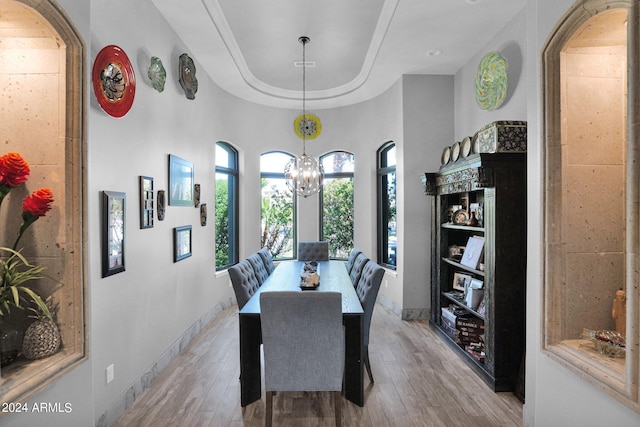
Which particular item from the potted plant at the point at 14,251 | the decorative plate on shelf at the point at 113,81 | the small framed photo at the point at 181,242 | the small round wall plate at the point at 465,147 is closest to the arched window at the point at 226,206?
the small framed photo at the point at 181,242

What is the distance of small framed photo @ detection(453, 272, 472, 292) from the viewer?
12.5ft

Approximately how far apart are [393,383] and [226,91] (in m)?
4.66

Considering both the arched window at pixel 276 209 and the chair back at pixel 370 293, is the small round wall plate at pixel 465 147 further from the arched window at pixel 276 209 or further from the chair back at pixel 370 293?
the arched window at pixel 276 209

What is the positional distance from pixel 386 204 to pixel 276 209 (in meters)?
2.03

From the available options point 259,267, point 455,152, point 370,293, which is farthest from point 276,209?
point 370,293

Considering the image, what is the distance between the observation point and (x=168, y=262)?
11.3ft

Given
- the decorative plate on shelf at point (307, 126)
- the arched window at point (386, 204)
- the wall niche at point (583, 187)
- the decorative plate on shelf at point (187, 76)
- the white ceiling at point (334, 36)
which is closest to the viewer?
the wall niche at point (583, 187)

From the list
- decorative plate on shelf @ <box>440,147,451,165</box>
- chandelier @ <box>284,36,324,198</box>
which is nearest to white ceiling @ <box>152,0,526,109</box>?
chandelier @ <box>284,36,324,198</box>

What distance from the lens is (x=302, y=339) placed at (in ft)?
7.31

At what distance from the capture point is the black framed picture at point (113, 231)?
2.38 meters

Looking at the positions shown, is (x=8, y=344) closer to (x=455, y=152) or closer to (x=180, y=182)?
(x=180, y=182)

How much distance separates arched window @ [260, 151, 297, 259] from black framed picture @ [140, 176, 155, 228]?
129 inches

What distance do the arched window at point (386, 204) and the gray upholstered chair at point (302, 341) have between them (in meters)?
3.55

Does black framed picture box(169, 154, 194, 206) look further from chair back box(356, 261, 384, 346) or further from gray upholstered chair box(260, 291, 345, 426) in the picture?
chair back box(356, 261, 384, 346)
